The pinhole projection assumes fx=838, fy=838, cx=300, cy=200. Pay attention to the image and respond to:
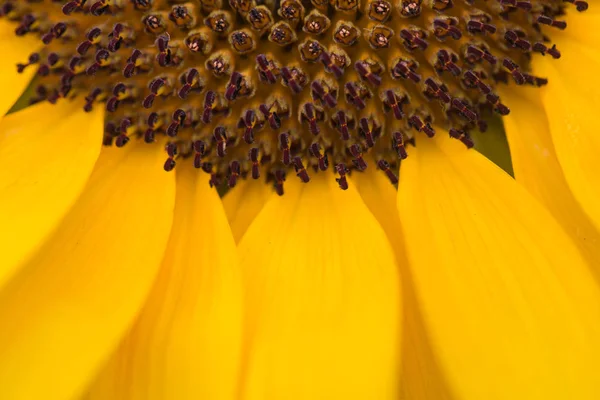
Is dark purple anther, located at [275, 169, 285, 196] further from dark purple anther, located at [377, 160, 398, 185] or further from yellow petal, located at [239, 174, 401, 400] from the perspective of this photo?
dark purple anther, located at [377, 160, 398, 185]

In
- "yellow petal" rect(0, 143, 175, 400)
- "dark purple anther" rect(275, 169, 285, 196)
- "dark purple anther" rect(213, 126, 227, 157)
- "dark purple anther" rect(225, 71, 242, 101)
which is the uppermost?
"dark purple anther" rect(225, 71, 242, 101)

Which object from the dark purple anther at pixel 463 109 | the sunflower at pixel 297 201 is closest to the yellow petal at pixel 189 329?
the sunflower at pixel 297 201

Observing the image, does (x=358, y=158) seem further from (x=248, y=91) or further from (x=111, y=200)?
(x=111, y=200)

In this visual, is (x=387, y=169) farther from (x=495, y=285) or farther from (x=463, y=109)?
(x=495, y=285)

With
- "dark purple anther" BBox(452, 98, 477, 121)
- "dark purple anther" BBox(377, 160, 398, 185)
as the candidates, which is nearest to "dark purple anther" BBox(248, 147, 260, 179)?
"dark purple anther" BBox(377, 160, 398, 185)

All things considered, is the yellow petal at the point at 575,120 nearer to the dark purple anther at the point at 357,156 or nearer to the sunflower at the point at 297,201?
the sunflower at the point at 297,201

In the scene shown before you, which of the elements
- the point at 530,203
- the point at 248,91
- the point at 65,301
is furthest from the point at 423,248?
the point at 65,301
